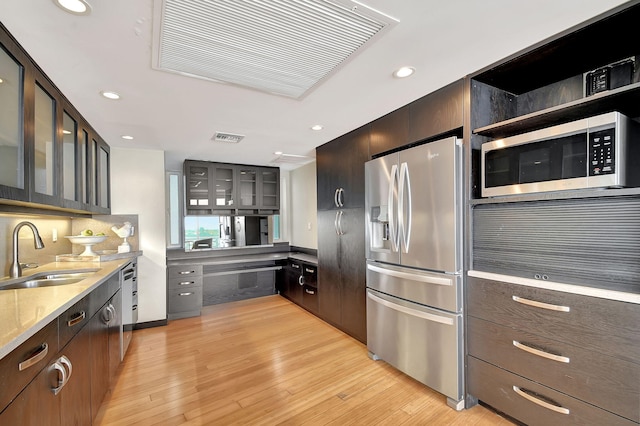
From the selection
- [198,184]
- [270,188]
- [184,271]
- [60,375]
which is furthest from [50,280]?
[270,188]

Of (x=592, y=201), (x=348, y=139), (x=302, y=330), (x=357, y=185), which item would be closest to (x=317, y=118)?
(x=348, y=139)

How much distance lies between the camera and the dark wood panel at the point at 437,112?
205 centimetres

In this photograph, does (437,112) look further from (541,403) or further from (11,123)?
(11,123)

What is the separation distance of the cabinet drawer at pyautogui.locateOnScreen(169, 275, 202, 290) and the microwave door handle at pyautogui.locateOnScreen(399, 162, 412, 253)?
9.99 ft

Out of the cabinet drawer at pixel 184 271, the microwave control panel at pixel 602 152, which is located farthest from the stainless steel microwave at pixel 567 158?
the cabinet drawer at pixel 184 271

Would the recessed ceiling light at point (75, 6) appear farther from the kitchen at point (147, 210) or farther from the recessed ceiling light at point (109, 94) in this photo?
the kitchen at point (147, 210)

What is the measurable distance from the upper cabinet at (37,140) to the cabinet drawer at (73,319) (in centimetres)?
61

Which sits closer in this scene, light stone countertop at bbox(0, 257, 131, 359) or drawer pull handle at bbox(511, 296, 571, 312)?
light stone countertop at bbox(0, 257, 131, 359)

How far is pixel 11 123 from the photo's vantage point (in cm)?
145

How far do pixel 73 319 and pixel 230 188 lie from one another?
3499 millimetres

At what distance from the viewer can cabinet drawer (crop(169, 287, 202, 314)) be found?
3918mm

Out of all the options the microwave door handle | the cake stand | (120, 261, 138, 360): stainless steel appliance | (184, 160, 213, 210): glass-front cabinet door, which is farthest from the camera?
(184, 160, 213, 210): glass-front cabinet door

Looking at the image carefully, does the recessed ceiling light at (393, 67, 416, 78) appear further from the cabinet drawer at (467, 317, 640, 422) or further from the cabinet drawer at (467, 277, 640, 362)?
the cabinet drawer at (467, 317, 640, 422)

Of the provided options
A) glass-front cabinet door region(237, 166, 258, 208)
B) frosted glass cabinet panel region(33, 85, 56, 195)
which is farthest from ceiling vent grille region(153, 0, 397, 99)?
glass-front cabinet door region(237, 166, 258, 208)
